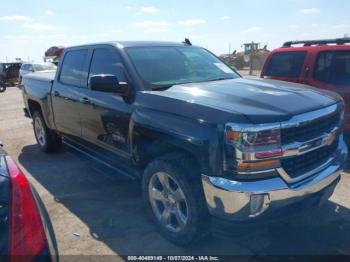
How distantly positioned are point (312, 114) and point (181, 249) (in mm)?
1697

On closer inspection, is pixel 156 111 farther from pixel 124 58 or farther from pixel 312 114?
pixel 312 114

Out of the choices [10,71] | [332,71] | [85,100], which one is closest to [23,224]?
[85,100]

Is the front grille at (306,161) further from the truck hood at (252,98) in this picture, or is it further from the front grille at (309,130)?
the truck hood at (252,98)

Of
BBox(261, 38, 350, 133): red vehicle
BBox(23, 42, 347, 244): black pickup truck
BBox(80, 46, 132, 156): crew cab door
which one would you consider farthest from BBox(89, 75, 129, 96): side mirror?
BBox(261, 38, 350, 133): red vehicle

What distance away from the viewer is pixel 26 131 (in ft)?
30.6

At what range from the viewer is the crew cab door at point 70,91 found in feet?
16.7

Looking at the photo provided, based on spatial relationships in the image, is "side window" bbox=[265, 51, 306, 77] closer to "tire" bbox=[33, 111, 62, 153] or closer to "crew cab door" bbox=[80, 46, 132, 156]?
"crew cab door" bbox=[80, 46, 132, 156]

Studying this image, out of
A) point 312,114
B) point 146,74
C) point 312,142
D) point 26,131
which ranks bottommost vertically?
point 26,131

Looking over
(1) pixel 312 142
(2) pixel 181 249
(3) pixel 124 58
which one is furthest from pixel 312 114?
(3) pixel 124 58

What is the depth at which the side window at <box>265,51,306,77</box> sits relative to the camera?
22.3 ft

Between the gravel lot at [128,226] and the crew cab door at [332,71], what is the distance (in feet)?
5.60

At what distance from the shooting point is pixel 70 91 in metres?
5.27

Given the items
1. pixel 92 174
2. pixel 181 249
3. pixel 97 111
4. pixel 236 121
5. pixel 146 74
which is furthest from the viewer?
pixel 92 174

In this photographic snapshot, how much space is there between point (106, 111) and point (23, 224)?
2503mm
